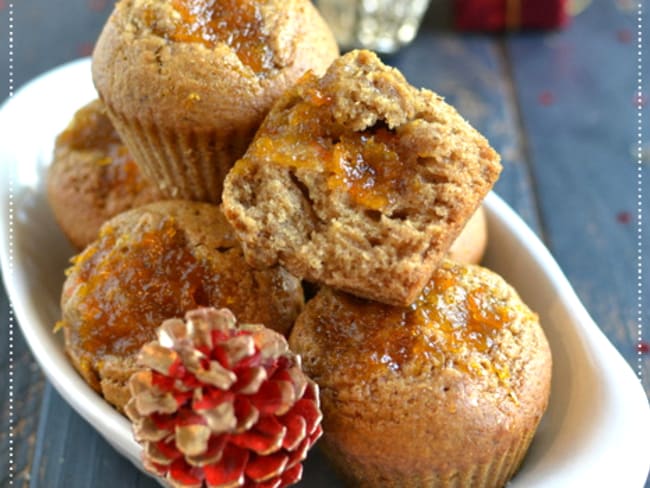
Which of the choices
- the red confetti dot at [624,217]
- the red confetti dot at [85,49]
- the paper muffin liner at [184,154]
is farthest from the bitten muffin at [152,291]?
the red confetti dot at [85,49]

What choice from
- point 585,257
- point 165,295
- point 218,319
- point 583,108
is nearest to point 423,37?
point 583,108

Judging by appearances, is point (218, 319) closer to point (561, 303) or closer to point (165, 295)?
point (165, 295)

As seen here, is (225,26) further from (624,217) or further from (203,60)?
(624,217)

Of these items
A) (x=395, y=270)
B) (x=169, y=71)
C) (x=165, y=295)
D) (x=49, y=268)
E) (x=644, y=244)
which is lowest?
(x=644, y=244)

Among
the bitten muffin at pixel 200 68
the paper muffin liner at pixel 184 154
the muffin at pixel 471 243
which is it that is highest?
the bitten muffin at pixel 200 68

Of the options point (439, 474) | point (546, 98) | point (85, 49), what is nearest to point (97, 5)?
point (85, 49)

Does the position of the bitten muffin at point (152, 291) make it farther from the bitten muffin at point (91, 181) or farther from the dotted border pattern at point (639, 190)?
the dotted border pattern at point (639, 190)
